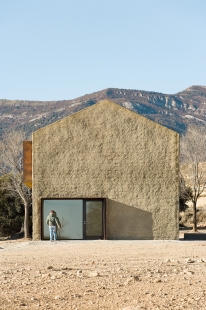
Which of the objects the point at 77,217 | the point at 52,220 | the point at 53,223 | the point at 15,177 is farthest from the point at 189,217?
the point at 52,220

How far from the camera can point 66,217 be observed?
113 ft

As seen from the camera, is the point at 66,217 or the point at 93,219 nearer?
the point at 66,217

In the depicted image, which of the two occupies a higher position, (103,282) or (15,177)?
(15,177)

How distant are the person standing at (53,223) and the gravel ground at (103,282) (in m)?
10.1

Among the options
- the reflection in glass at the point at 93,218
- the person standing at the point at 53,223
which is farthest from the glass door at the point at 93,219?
the person standing at the point at 53,223

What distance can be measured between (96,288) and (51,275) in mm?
2467

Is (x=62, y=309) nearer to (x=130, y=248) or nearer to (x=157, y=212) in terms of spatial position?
(x=130, y=248)

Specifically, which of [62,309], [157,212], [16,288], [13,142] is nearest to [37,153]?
[157,212]

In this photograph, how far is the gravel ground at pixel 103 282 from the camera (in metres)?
11.8

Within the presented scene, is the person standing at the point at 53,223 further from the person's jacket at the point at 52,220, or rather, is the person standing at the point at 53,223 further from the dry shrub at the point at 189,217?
the dry shrub at the point at 189,217

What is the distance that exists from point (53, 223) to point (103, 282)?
60.9 ft

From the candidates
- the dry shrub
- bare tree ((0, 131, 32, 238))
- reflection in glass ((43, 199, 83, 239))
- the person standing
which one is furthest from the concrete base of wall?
the dry shrub

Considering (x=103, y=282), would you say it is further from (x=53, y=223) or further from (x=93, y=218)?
(x=93, y=218)

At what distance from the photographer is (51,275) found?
15.8 meters
